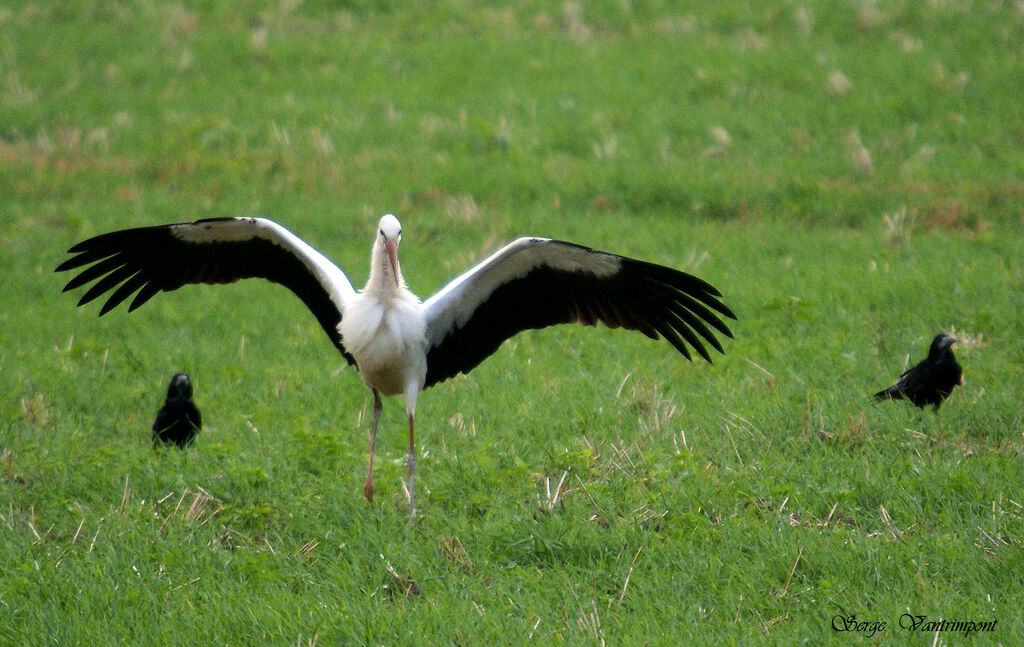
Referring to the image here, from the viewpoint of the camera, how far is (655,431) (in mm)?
6035

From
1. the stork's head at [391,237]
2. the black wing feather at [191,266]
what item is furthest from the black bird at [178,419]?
the stork's head at [391,237]

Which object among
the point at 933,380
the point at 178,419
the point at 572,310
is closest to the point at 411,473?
the point at 572,310

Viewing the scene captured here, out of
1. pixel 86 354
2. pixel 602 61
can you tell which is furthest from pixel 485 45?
pixel 86 354

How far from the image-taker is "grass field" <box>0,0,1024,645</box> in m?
4.50

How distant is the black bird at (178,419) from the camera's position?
6.09 meters

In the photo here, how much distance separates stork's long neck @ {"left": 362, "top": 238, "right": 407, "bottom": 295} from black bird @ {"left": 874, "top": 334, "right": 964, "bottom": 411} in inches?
107

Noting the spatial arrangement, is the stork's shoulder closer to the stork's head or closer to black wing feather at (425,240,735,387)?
the stork's head

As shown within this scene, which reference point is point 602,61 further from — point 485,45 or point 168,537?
point 168,537

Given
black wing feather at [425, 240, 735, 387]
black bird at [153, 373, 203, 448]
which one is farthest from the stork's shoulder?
black wing feather at [425, 240, 735, 387]

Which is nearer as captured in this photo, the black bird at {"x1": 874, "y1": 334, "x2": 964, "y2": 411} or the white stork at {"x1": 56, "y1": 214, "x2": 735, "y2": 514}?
the white stork at {"x1": 56, "y1": 214, "x2": 735, "y2": 514}

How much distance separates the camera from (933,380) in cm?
604

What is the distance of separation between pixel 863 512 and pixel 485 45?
964cm

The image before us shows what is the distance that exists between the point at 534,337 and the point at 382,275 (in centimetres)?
254

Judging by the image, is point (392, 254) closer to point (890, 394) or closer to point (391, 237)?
point (391, 237)
